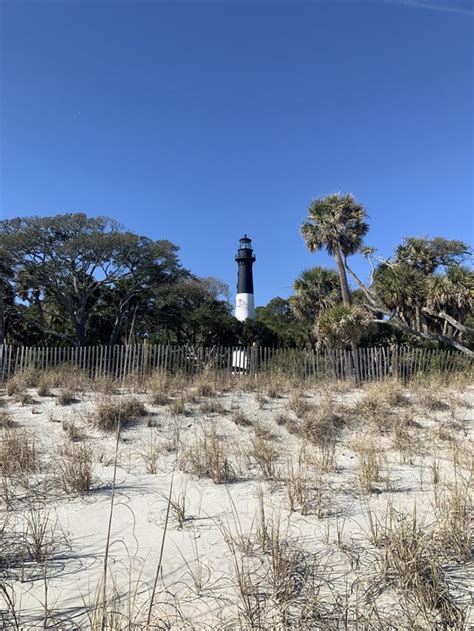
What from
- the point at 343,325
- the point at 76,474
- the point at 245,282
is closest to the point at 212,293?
the point at 245,282

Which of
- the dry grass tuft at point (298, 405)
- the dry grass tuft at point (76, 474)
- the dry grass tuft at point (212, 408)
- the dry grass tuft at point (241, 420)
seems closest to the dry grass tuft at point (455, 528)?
the dry grass tuft at point (76, 474)

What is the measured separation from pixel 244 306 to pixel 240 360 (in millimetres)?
29537

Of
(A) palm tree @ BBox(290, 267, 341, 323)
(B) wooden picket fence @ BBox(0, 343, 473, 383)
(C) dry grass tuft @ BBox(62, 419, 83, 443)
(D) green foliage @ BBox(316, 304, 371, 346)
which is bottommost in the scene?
(C) dry grass tuft @ BBox(62, 419, 83, 443)

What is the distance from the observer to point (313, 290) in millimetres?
26000

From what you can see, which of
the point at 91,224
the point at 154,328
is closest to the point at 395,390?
the point at 91,224

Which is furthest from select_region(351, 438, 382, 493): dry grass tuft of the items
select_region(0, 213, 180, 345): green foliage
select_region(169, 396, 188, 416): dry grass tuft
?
select_region(0, 213, 180, 345): green foliage

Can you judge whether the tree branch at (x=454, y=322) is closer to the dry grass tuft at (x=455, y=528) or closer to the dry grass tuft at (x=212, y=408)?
the dry grass tuft at (x=212, y=408)

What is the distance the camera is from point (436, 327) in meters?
23.6

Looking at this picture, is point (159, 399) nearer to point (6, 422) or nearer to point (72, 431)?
point (72, 431)

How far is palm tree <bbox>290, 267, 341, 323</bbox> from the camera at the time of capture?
2597 cm

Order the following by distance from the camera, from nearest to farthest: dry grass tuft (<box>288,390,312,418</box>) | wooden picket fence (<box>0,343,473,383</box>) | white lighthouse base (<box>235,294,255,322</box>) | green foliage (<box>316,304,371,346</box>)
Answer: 1. dry grass tuft (<box>288,390,312,418</box>)
2. wooden picket fence (<box>0,343,473,383</box>)
3. green foliage (<box>316,304,371,346</box>)
4. white lighthouse base (<box>235,294,255,322</box>)

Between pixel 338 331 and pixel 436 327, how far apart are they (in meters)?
8.22

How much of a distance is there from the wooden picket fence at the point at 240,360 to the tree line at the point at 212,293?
3.17 m

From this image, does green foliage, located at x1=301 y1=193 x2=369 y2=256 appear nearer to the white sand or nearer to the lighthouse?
the white sand
